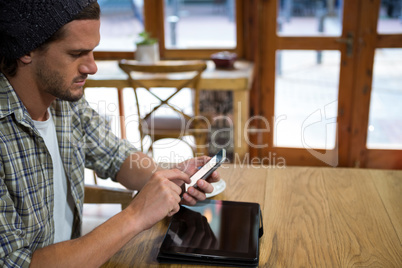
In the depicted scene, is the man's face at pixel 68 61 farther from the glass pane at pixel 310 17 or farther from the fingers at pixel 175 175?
the glass pane at pixel 310 17

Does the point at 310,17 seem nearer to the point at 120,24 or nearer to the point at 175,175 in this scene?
the point at 120,24

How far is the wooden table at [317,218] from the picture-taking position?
1005 mm

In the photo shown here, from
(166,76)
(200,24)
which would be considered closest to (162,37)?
(200,24)

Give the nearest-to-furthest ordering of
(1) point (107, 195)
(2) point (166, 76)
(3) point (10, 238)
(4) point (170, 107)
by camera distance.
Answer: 1. (3) point (10, 238)
2. (1) point (107, 195)
3. (4) point (170, 107)
4. (2) point (166, 76)

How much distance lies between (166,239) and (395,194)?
2.27ft

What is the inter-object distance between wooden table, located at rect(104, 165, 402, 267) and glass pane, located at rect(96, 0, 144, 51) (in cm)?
211

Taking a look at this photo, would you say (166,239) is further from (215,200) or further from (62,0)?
(62,0)

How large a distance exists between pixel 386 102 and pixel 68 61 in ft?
8.41

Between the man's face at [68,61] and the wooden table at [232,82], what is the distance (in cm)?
154

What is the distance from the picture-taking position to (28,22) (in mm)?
1035

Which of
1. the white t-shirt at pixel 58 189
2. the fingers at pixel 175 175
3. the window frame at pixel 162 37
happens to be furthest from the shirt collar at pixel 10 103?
the window frame at pixel 162 37

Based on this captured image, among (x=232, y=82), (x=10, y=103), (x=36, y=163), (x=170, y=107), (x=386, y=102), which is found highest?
(x=10, y=103)

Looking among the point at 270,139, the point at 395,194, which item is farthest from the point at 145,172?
the point at 270,139

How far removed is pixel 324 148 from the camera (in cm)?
327
